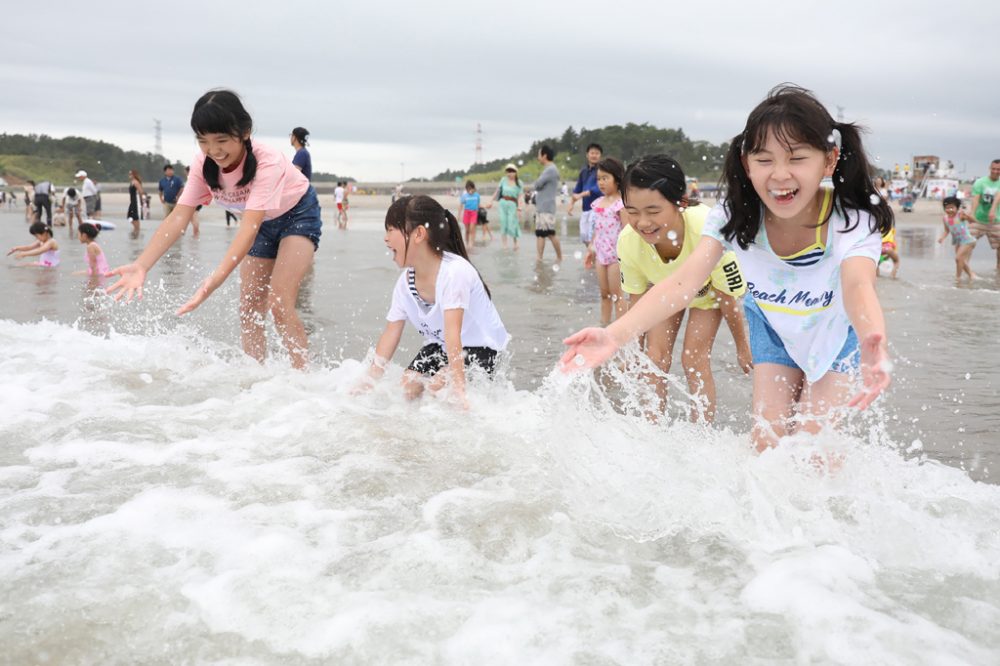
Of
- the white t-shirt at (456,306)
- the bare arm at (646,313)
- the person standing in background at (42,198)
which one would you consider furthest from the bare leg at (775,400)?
the person standing in background at (42,198)

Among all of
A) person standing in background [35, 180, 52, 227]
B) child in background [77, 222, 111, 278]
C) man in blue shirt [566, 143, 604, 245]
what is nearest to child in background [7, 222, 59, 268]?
child in background [77, 222, 111, 278]

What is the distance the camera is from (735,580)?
2.87 m

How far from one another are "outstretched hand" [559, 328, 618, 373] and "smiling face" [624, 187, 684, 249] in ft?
5.07

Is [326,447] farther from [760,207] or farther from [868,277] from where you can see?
[868,277]

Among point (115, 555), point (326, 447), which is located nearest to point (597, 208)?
point (326, 447)

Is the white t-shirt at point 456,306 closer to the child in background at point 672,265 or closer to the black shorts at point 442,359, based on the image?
the black shorts at point 442,359

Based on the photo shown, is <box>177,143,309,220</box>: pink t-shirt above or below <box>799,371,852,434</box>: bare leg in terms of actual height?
above

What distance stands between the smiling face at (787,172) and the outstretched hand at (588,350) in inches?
31.8

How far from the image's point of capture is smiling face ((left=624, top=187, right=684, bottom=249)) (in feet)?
15.2

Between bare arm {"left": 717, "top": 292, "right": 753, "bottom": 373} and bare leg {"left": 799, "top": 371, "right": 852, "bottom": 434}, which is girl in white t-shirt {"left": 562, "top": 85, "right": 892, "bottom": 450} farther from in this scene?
bare arm {"left": 717, "top": 292, "right": 753, "bottom": 373}

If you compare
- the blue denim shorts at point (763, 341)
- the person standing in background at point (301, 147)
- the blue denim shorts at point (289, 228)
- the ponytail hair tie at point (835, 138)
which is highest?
the person standing in background at point (301, 147)

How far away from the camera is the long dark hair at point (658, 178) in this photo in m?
4.64

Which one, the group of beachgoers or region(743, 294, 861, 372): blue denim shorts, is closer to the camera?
the group of beachgoers

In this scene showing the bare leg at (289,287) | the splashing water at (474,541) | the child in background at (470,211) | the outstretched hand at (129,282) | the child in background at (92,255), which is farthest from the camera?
the child in background at (470,211)
